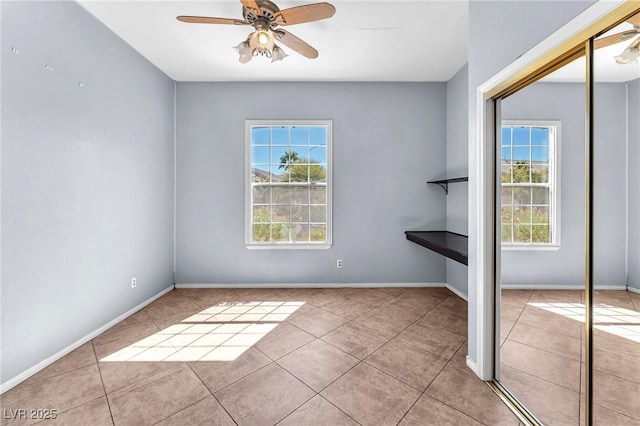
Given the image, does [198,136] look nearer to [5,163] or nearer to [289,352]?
[5,163]

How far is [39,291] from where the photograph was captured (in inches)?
74.1

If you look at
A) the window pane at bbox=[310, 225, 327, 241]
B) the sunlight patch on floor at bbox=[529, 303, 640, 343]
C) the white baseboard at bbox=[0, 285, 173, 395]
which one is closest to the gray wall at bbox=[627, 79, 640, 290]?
the sunlight patch on floor at bbox=[529, 303, 640, 343]

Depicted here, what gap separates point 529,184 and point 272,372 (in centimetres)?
215

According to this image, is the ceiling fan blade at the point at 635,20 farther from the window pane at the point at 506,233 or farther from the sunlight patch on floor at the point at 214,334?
the sunlight patch on floor at the point at 214,334

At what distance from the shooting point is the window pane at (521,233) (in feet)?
5.08

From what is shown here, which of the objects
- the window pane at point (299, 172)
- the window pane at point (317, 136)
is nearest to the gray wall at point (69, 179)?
the window pane at point (299, 172)

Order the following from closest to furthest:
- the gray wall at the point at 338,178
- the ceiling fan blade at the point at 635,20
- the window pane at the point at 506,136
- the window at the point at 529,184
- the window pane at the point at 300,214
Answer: the ceiling fan blade at the point at 635,20 → the window at the point at 529,184 → the window pane at the point at 506,136 → the gray wall at the point at 338,178 → the window pane at the point at 300,214

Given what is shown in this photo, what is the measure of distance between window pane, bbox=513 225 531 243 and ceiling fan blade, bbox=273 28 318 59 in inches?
86.8

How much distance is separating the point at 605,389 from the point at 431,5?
2.84 metres

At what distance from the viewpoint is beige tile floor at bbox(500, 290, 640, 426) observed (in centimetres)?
102

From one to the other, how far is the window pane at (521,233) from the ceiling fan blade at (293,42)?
2206 mm

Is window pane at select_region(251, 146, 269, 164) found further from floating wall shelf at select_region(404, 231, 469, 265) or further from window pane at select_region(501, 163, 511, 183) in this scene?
window pane at select_region(501, 163, 511, 183)

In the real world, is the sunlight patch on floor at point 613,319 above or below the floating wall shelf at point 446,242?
below

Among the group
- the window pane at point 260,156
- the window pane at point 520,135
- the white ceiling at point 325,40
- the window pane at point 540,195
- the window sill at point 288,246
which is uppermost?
the white ceiling at point 325,40
